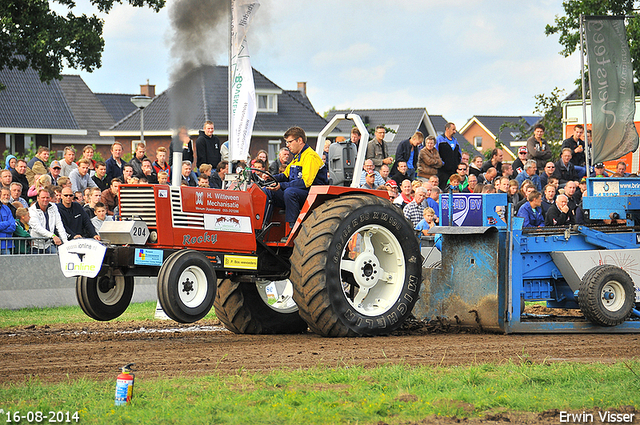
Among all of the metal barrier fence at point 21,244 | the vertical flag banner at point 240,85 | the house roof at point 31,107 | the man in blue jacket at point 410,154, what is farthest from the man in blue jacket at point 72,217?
the house roof at point 31,107

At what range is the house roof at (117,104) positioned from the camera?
66.1 metres

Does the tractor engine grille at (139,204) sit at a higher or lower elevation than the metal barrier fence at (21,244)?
higher

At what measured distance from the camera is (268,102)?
49.8 metres

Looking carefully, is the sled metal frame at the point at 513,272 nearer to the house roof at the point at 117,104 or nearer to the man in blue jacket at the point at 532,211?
the man in blue jacket at the point at 532,211

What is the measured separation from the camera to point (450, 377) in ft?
21.7

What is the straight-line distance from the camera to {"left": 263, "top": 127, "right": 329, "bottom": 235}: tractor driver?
371 inches

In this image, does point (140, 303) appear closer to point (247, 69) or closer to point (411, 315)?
point (247, 69)

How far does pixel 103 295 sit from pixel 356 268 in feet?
8.81

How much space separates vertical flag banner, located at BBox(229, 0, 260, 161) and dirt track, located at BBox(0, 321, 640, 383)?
4268mm

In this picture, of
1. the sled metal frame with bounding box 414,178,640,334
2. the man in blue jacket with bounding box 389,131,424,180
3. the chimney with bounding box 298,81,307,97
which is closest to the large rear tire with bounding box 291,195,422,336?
the sled metal frame with bounding box 414,178,640,334

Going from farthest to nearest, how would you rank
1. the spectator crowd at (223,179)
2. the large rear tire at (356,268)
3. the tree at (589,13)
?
the tree at (589,13), the spectator crowd at (223,179), the large rear tire at (356,268)

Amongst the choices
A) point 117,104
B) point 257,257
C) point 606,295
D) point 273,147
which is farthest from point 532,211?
point 117,104


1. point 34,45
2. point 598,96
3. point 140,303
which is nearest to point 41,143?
point 34,45

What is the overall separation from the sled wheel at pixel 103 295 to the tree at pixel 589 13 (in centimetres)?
2541
